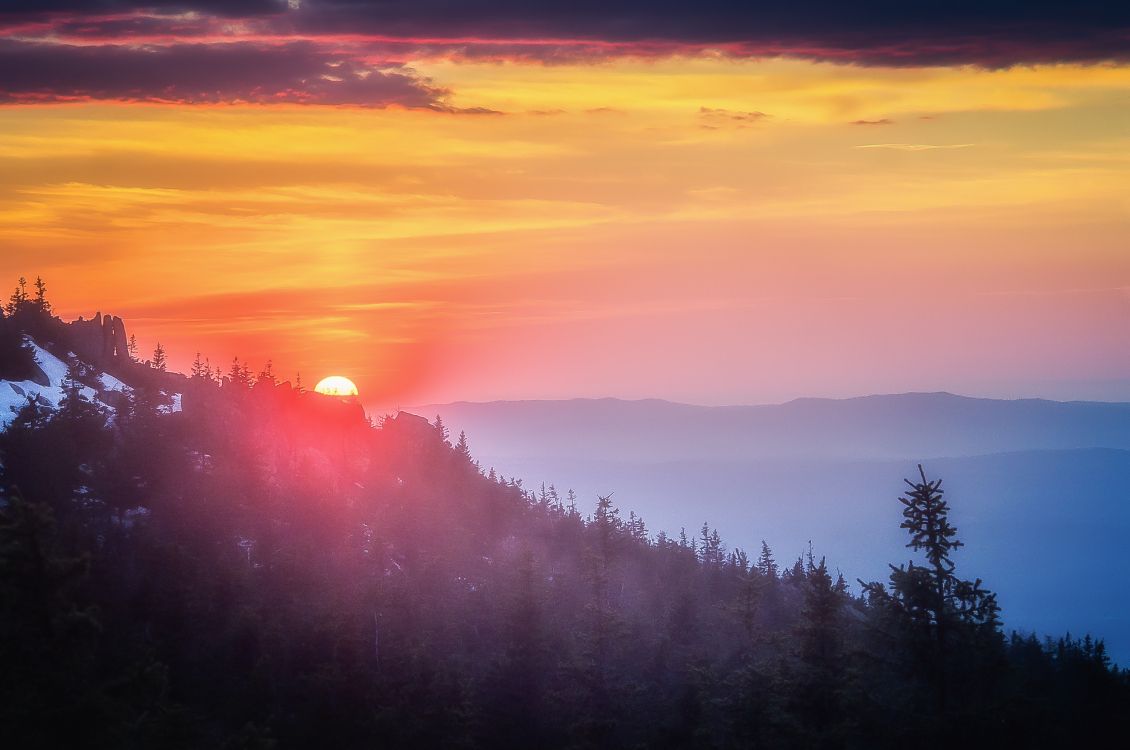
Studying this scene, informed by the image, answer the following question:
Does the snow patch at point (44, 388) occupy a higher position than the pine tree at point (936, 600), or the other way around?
the snow patch at point (44, 388)

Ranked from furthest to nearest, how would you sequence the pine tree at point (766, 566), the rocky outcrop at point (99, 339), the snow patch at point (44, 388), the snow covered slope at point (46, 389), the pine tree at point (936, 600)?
the pine tree at point (766, 566)
the rocky outcrop at point (99, 339)
the snow covered slope at point (46, 389)
the snow patch at point (44, 388)
the pine tree at point (936, 600)

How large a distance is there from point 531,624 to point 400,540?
3756 centimetres

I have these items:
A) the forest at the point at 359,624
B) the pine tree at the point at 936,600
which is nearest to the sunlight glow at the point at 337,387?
the forest at the point at 359,624

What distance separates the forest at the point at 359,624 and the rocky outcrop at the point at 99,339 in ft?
3.63

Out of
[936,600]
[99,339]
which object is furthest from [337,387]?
[936,600]

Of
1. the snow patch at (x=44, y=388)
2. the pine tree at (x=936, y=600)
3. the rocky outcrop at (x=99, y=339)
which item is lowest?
the pine tree at (x=936, y=600)

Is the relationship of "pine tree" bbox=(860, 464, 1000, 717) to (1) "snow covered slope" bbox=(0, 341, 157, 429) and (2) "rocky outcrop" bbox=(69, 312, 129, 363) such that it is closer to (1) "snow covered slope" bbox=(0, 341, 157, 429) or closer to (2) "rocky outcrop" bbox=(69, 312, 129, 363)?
(1) "snow covered slope" bbox=(0, 341, 157, 429)

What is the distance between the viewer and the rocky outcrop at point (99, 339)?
84312 millimetres

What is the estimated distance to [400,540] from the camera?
287 ft

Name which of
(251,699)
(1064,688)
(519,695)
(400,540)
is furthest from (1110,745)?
(400,540)

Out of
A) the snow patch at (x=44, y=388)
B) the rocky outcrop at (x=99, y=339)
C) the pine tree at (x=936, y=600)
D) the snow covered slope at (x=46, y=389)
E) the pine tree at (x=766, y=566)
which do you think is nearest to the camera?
the pine tree at (x=936, y=600)

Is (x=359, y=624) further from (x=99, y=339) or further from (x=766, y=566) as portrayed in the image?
(x=766, y=566)

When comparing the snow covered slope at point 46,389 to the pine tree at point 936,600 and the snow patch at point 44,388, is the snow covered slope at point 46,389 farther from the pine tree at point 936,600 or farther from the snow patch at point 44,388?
the pine tree at point 936,600

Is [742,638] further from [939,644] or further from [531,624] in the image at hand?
[939,644]
